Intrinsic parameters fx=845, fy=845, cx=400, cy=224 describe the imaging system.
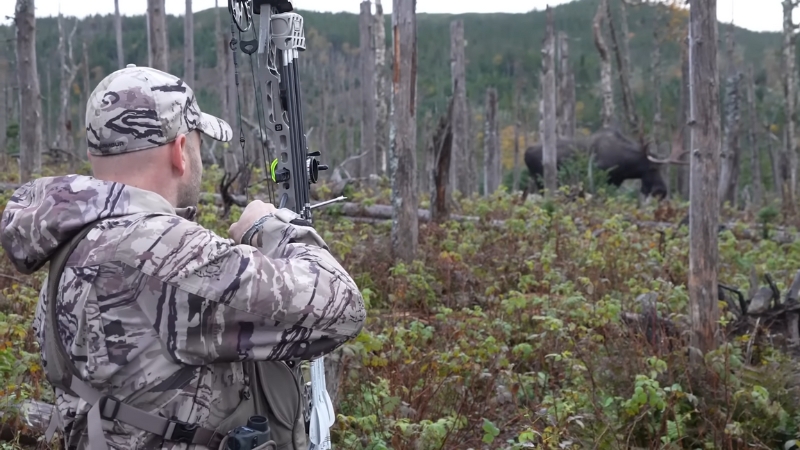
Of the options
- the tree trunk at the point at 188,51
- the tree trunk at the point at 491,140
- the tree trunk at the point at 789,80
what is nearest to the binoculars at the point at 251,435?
the tree trunk at the point at 188,51

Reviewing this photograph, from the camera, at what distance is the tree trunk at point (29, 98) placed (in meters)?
14.9

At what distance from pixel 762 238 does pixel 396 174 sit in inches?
252

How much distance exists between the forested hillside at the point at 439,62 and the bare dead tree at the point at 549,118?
2334cm

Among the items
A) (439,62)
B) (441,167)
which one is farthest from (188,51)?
(439,62)

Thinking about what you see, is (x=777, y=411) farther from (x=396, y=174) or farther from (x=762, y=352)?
(x=396, y=174)

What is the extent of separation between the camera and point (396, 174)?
10.7 metres

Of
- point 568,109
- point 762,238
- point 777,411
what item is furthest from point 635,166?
point 777,411

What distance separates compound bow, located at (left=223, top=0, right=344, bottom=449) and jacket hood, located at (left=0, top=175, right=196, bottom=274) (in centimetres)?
85

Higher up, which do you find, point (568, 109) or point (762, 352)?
point (568, 109)

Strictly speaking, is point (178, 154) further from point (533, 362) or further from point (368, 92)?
point (368, 92)

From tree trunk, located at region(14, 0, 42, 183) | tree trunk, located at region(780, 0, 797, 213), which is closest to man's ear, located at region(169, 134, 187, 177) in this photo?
tree trunk, located at region(14, 0, 42, 183)

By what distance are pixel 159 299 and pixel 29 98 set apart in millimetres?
14870

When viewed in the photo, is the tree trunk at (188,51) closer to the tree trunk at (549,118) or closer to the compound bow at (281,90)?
the tree trunk at (549,118)

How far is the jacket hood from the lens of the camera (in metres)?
2.14
